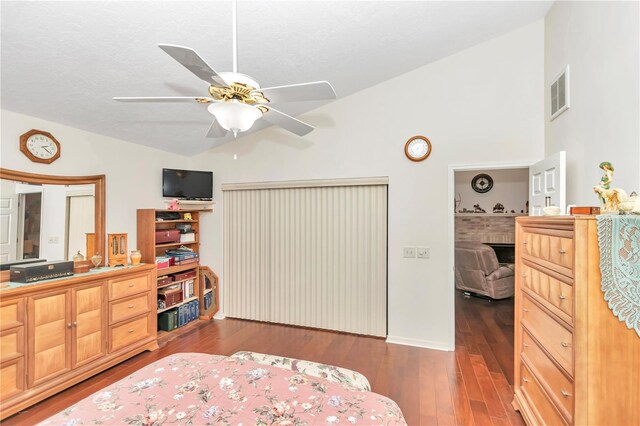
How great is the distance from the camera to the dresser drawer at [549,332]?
1.44 m

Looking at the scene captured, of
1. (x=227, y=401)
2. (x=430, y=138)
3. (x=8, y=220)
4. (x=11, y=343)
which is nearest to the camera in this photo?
(x=227, y=401)

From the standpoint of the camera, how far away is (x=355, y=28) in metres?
2.29

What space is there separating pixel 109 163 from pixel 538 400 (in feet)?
14.2

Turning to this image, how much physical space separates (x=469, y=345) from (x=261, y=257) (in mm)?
2753

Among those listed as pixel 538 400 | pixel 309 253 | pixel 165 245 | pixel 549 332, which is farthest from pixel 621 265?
pixel 165 245

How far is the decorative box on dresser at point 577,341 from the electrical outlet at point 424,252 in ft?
4.65

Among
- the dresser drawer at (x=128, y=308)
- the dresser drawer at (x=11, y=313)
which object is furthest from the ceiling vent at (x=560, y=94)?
the dresser drawer at (x=11, y=313)

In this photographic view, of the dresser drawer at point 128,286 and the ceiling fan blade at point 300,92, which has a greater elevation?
the ceiling fan blade at point 300,92

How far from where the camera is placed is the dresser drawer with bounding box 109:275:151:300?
2.82m

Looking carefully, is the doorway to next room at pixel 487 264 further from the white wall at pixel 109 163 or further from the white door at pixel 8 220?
the white door at pixel 8 220

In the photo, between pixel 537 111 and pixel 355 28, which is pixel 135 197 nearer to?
pixel 355 28

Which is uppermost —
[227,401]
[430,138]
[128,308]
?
[430,138]

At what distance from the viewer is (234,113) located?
1.42m

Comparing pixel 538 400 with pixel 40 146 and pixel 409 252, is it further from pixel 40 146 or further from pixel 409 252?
pixel 40 146
